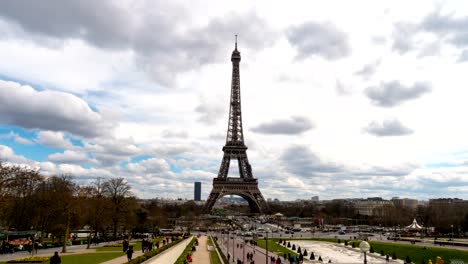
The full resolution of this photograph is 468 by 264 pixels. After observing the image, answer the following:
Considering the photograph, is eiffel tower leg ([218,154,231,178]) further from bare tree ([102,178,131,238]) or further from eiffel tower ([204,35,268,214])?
bare tree ([102,178,131,238])

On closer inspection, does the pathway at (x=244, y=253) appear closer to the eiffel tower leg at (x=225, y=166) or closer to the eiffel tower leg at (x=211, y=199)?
the eiffel tower leg at (x=211, y=199)

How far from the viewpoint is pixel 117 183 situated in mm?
82250

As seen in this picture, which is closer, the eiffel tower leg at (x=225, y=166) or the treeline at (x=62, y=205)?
the treeline at (x=62, y=205)

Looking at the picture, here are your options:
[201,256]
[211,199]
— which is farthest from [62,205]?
[211,199]

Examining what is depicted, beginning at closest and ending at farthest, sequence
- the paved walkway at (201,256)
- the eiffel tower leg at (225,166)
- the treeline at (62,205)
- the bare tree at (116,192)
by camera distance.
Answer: the paved walkway at (201,256) → the treeline at (62,205) → the bare tree at (116,192) → the eiffel tower leg at (225,166)

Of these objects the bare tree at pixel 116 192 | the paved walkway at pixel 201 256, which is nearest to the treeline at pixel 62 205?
the bare tree at pixel 116 192

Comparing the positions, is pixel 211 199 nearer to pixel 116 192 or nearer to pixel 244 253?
pixel 116 192

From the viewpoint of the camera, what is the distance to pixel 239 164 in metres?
146

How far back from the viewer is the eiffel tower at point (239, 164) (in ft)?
464

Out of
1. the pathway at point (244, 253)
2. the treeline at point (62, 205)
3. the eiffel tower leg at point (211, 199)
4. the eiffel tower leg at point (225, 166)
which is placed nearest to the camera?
the pathway at point (244, 253)

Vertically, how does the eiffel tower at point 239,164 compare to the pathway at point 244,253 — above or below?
above

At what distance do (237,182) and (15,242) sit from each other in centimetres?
8743

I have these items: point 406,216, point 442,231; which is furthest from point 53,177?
point 406,216

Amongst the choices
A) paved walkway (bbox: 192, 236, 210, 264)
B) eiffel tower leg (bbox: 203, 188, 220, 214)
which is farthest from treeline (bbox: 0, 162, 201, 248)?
eiffel tower leg (bbox: 203, 188, 220, 214)
